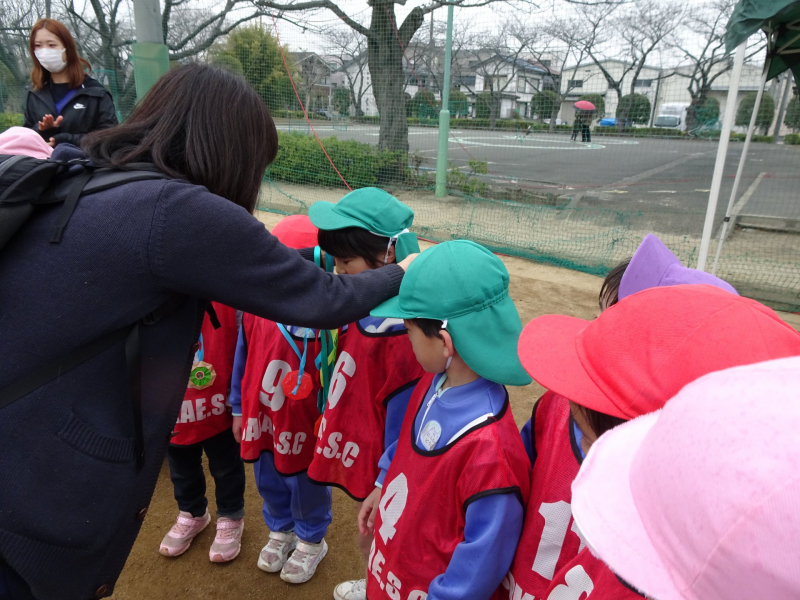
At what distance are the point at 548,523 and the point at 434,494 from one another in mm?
254

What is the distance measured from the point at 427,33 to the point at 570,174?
4.05 metres

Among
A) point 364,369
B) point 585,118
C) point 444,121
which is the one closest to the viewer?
point 364,369

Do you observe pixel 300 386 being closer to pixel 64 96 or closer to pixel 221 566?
pixel 221 566

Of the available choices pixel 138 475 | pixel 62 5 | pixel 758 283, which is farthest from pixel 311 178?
pixel 138 475

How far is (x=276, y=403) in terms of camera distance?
5.96ft

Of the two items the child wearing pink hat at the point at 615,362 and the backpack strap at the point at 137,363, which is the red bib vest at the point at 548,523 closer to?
the child wearing pink hat at the point at 615,362

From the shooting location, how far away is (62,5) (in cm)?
1101

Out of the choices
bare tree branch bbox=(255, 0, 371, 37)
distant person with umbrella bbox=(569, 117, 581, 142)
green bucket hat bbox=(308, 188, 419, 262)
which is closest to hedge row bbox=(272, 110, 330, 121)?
bare tree branch bbox=(255, 0, 371, 37)

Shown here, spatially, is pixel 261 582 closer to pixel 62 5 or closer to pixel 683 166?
pixel 683 166

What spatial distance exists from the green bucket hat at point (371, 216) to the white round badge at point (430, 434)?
62cm

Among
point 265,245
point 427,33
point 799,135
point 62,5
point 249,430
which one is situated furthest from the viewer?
point 62,5

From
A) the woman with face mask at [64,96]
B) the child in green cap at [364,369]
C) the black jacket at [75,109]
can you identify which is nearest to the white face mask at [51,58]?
the woman with face mask at [64,96]

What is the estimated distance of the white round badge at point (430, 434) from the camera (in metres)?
1.25

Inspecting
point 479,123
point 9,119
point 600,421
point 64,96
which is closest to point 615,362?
point 600,421
